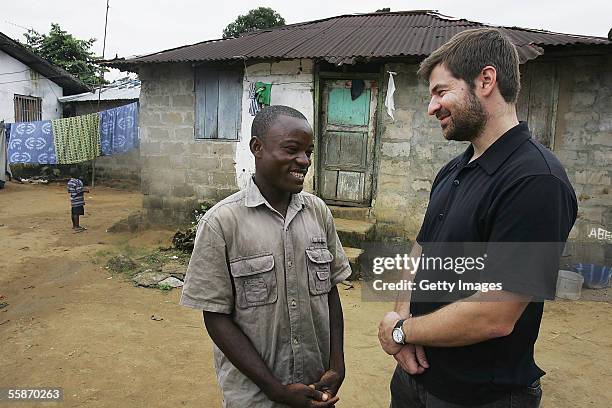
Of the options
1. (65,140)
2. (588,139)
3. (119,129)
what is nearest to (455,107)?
(588,139)

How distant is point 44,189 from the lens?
13.6 m

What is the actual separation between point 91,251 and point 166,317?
10.5 feet

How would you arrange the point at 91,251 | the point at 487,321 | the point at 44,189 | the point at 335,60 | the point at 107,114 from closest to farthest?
the point at 487,321 < the point at 335,60 < the point at 91,251 < the point at 107,114 < the point at 44,189

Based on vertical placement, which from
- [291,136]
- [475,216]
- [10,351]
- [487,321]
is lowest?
[10,351]

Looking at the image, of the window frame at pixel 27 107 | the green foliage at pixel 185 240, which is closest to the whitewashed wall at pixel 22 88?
the window frame at pixel 27 107

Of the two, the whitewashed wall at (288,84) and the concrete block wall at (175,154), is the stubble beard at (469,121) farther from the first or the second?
the concrete block wall at (175,154)

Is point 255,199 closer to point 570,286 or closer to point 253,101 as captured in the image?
point 570,286

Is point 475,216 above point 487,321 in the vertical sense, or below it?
above

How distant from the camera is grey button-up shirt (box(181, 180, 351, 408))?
1.54 meters

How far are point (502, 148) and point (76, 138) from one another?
12.6 metres

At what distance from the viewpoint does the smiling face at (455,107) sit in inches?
55.9

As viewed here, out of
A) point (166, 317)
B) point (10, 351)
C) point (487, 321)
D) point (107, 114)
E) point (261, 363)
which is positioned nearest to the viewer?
point (487, 321)

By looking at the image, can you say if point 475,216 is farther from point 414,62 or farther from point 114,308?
point 414,62

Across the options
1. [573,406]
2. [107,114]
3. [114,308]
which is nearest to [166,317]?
[114,308]
